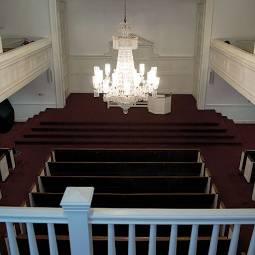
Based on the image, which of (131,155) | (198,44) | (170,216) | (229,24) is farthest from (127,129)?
(170,216)

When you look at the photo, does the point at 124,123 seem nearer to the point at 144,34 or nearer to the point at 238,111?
the point at 144,34

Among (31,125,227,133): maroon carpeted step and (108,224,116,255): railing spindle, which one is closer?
(108,224,116,255): railing spindle

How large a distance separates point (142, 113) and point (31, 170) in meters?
4.24

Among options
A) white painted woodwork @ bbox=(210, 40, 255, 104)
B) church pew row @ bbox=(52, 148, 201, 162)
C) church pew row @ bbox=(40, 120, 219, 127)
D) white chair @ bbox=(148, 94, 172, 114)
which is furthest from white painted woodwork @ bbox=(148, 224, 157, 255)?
white chair @ bbox=(148, 94, 172, 114)

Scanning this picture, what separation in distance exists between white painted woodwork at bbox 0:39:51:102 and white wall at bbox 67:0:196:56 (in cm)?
191

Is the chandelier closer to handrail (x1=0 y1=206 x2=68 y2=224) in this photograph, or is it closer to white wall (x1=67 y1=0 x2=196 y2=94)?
handrail (x1=0 y1=206 x2=68 y2=224)

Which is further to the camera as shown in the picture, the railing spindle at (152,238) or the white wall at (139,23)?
the white wall at (139,23)

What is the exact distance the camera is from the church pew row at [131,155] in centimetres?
810

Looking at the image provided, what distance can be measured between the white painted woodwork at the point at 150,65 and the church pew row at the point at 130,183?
5.92 metres

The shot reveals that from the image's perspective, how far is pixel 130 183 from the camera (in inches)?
260

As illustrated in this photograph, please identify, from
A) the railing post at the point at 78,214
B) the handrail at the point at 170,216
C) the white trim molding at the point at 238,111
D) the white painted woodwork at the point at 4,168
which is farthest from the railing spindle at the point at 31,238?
the white trim molding at the point at 238,111

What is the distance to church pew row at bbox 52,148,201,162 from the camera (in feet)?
26.6

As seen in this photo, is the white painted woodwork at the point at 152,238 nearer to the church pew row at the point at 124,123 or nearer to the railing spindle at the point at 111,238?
the railing spindle at the point at 111,238

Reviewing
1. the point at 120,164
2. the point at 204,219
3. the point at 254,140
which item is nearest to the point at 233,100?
the point at 254,140
